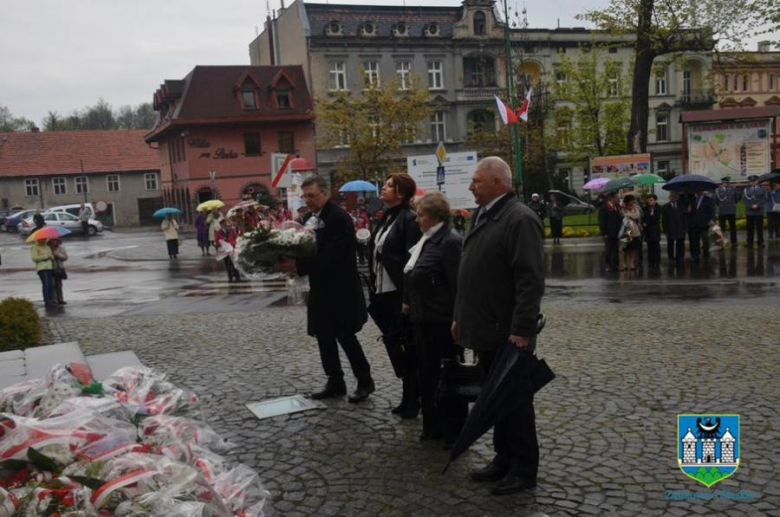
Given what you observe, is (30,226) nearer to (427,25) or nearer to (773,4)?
(427,25)

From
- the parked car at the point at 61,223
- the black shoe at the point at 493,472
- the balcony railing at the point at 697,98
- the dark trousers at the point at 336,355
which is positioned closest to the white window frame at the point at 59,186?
the parked car at the point at 61,223

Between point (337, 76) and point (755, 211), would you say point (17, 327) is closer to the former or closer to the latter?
point (755, 211)

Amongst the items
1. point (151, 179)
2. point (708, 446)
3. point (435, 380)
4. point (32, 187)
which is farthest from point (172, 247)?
point (32, 187)

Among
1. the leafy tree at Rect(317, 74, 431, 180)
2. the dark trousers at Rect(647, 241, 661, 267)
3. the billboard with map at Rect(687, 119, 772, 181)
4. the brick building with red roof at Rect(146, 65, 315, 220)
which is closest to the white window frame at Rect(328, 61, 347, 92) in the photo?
the brick building with red roof at Rect(146, 65, 315, 220)

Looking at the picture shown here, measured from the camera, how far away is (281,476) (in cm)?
491

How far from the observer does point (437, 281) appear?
5309 mm

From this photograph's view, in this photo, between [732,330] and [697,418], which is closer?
[697,418]

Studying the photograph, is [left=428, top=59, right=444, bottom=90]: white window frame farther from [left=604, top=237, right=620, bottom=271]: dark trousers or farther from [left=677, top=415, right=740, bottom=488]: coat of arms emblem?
[left=677, top=415, right=740, bottom=488]: coat of arms emblem

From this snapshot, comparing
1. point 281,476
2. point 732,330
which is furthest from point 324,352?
point 732,330

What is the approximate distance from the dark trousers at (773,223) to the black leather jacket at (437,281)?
19183 millimetres

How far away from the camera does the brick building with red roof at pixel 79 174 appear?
61.8 metres

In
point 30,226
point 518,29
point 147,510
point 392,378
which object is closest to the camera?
point 147,510

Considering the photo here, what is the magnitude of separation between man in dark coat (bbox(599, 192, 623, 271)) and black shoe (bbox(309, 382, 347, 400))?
Result: 38.8 ft

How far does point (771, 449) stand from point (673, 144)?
61.2 meters
